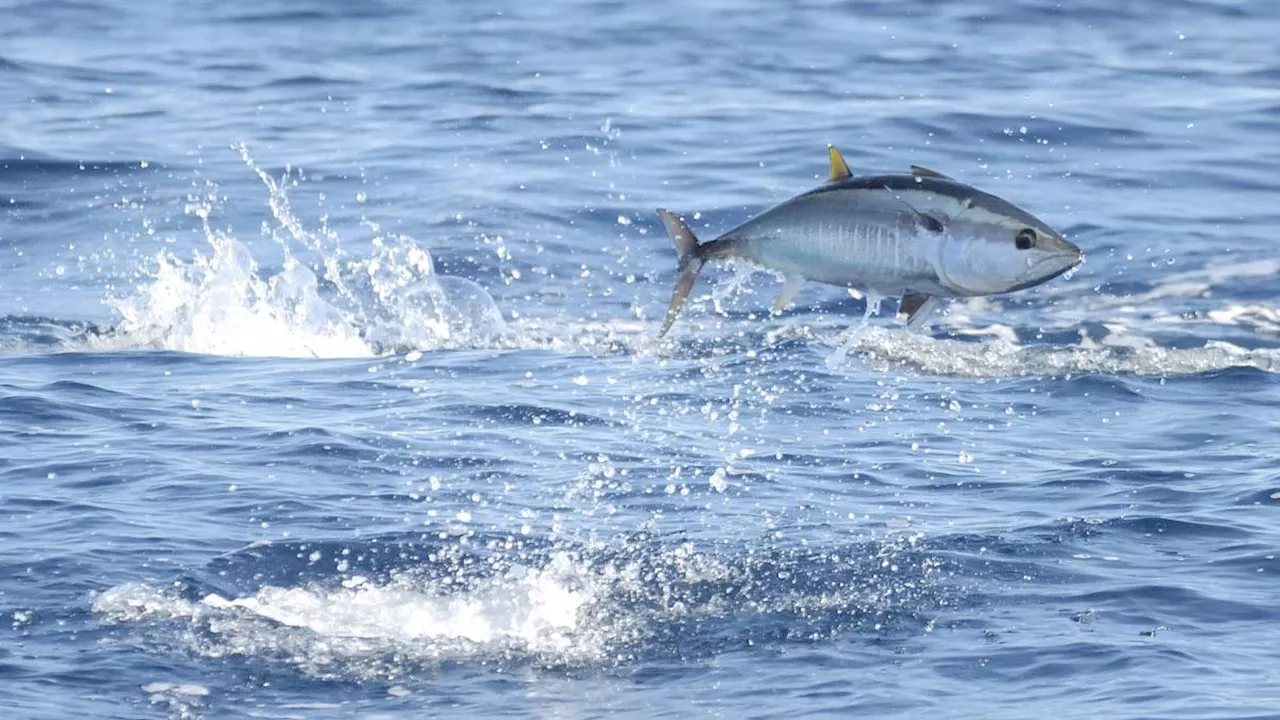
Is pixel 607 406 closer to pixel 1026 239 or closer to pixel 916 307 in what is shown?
pixel 916 307

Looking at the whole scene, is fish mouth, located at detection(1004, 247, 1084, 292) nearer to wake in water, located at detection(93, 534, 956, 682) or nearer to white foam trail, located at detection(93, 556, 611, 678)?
wake in water, located at detection(93, 534, 956, 682)

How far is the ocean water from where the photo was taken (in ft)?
22.7

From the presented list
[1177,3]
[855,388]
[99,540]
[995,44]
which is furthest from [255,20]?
[99,540]

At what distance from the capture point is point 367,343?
11.6m

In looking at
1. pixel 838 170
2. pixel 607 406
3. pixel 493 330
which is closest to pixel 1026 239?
pixel 838 170

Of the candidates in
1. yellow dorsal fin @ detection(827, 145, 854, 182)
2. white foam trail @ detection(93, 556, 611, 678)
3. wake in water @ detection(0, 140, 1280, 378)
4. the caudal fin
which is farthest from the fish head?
wake in water @ detection(0, 140, 1280, 378)

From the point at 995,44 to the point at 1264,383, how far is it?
11.5 meters

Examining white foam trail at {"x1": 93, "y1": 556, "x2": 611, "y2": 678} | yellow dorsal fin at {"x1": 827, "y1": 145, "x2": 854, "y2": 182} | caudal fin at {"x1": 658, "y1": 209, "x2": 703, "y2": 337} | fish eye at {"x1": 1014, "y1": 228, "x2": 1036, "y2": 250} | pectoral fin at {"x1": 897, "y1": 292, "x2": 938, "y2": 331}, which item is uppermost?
yellow dorsal fin at {"x1": 827, "y1": 145, "x2": 854, "y2": 182}

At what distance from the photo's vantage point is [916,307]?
5.79 m

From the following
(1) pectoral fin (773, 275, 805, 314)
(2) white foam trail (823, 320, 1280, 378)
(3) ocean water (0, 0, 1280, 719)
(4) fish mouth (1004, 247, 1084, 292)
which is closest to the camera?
(4) fish mouth (1004, 247, 1084, 292)

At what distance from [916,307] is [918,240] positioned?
0.75 ft

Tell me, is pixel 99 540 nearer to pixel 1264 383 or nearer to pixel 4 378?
pixel 4 378

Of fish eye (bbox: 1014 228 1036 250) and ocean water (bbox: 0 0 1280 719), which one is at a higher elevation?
fish eye (bbox: 1014 228 1036 250)

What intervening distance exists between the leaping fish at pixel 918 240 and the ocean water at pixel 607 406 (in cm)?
148
